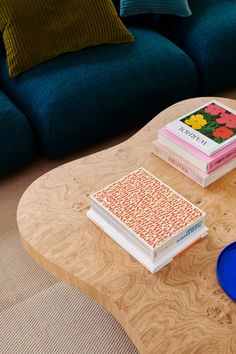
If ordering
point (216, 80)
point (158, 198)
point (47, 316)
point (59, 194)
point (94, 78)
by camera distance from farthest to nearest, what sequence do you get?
point (216, 80)
point (94, 78)
point (47, 316)
point (59, 194)
point (158, 198)

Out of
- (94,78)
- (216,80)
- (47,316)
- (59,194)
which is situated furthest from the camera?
(216,80)

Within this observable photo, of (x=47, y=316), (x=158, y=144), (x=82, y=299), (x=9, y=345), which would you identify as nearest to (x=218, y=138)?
(x=158, y=144)

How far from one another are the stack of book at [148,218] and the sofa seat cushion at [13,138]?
74cm

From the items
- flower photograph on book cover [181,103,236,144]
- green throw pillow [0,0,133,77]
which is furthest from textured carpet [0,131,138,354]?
green throw pillow [0,0,133,77]

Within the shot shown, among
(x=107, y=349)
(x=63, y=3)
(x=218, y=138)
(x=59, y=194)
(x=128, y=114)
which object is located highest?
(x=63, y=3)

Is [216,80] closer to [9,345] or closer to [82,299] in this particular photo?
[82,299]

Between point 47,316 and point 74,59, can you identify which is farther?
point 74,59

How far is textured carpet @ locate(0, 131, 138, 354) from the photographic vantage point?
144cm

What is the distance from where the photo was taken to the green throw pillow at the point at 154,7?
2.27 m

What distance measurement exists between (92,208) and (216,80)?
4.54 ft

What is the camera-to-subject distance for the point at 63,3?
6.78 ft

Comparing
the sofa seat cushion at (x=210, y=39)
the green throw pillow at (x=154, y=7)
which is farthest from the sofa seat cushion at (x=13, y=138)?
the sofa seat cushion at (x=210, y=39)

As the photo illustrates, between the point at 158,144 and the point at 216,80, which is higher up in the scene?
the point at 158,144

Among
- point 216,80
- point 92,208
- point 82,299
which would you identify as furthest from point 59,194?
point 216,80
